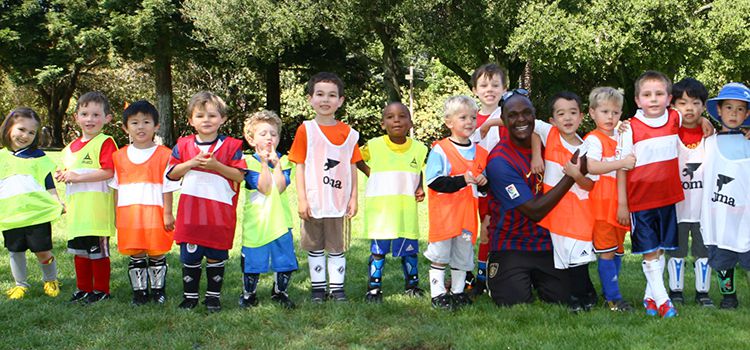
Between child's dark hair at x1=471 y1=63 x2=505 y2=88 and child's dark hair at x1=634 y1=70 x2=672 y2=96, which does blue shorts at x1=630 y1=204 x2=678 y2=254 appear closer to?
child's dark hair at x1=634 y1=70 x2=672 y2=96

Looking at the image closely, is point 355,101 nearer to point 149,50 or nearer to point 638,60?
point 149,50

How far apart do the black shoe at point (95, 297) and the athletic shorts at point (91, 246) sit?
0.34 meters

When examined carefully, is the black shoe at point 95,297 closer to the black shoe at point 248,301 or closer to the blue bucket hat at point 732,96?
the black shoe at point 248,301

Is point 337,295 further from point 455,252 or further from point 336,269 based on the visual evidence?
point 455,252

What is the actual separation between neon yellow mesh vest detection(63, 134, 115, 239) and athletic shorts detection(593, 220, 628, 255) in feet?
13.3

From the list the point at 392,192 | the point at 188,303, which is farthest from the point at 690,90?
the point at 188,303

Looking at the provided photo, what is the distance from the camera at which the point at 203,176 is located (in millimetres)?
5082

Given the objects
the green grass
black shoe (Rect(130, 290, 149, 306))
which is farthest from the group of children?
the green grass

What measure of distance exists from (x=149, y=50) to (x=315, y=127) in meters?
24.8

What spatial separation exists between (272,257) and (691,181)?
3.52 meters

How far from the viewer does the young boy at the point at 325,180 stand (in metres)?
5.41

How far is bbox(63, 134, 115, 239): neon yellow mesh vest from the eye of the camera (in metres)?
5.42

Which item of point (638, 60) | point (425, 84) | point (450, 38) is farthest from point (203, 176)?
point (425, 84)

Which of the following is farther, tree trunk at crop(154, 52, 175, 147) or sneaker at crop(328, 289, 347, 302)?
tree trunk at crop(154, 52, 175, 147)
